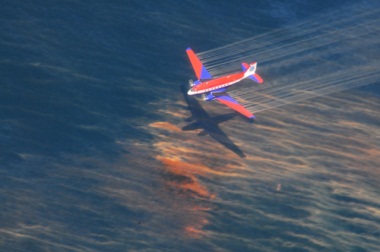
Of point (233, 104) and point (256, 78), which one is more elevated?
point (256, 78)

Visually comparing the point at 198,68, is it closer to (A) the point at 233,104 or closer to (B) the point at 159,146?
(A) the point at 233,104

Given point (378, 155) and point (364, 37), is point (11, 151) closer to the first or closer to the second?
point (378, 155)

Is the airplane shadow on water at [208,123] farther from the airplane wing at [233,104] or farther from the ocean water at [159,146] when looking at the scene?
the airplane wing at [233,104]

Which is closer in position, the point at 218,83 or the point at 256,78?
the point at 218,83

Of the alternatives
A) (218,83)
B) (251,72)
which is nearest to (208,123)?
(218,83)

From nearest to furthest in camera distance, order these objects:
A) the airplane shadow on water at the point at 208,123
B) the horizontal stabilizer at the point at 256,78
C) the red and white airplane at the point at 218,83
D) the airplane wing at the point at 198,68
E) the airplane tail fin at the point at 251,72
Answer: the airplane shadow on water at the point at 208,123 < the red and white airplane at the point at 218,83 < the horizontal stabilizer at the point at 256,78 < the airplane tail fin at the point at 251,72 < the airplane wing at the point at 198,68

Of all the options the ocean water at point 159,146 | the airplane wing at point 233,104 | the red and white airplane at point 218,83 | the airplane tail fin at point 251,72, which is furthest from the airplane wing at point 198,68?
the airplane tail fin at point 251,72

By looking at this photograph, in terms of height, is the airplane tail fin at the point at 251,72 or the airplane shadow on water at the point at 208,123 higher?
the airplane tail fin at the point at 251,72
